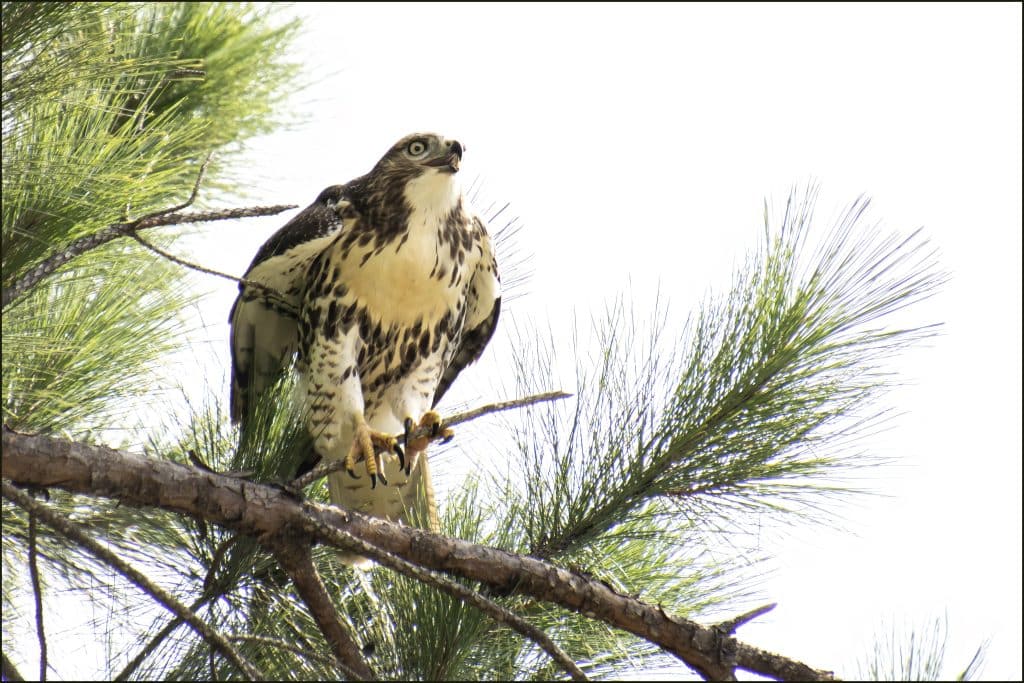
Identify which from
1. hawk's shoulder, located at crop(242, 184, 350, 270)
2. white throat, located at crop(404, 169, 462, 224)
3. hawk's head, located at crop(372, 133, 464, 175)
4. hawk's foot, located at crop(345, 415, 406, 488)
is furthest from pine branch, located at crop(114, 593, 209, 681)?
hawk's head, located at crop(372, 133, 464, 175)

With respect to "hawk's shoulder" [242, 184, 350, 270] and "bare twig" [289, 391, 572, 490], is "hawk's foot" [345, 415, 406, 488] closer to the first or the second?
"hawk's shoulder" [242, 184, 350, 270]

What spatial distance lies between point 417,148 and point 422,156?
5 cm

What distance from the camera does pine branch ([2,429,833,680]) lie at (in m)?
1.96

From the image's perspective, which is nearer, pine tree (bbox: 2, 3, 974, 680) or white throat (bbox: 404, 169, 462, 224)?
pine tree (bbox: 2, 3, 974, 680)

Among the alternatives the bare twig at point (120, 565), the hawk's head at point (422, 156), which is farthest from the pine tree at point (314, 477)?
the hawk's head at point (422, 156)

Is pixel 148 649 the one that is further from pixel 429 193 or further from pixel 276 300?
pixel 429 193

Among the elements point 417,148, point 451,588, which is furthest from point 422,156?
point 451,588

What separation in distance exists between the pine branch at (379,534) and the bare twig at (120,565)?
59 millimetres

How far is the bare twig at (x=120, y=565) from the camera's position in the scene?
72.9 inches

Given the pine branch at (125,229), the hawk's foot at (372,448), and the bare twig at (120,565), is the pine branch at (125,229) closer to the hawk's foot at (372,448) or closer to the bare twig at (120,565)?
the bare twig at (120,565)

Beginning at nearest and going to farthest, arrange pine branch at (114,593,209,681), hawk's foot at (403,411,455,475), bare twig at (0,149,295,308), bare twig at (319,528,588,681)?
bare twig at (0,149,295,308)
bare twig at (319,528,588,681)
pine branch at (114,593,209,681)
hawk's foot at (403,411,455,475)

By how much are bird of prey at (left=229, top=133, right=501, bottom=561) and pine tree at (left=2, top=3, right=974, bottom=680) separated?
345 mm

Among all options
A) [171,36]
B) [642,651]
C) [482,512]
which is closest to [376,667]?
[482,512]

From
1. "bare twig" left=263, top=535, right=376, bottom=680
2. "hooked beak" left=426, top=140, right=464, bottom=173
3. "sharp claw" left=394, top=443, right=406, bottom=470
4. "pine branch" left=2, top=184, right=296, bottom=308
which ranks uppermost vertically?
"hooked beak" left=426, top=140, right=464, bottom=173
